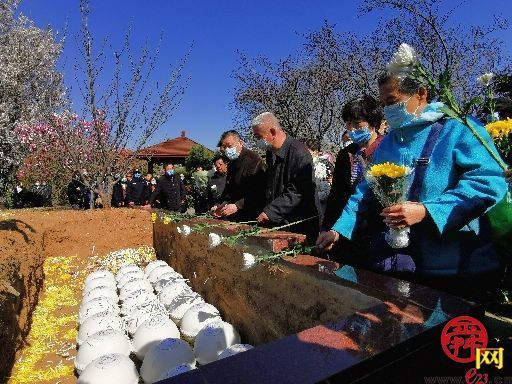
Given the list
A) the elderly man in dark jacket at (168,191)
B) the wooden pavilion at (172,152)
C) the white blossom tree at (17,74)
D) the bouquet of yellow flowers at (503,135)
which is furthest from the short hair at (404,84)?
the wooden pavilion at (172,152)

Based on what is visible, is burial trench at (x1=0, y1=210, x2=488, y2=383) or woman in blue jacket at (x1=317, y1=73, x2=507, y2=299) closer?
burial trench at (x1=0, y1=210, x2=488, y2=383)

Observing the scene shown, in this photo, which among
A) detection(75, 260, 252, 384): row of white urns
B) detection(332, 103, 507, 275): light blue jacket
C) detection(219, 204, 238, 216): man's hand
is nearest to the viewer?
detection(332, 103, 507, 275): light blue jacket

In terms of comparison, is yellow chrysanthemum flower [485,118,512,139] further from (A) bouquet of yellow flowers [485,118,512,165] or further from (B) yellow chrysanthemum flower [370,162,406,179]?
(B) yellow chrysanthemum flower [370,162,406,179]

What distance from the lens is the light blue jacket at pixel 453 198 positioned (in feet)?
5.28

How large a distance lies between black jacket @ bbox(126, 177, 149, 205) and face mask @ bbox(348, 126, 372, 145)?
13111mm

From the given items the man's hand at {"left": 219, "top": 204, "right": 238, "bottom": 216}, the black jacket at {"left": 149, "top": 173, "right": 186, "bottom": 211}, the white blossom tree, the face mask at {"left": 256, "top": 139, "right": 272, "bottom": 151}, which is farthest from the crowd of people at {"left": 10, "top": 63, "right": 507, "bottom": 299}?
the white blossom tree

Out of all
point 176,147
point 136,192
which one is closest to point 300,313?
point 136,192

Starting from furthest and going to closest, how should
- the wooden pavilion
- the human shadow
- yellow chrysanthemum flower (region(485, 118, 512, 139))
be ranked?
the wooden pavilion → the human shadow → yellow chrysanthemum flower (region(485, 118, 512, 139))

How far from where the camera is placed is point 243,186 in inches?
201

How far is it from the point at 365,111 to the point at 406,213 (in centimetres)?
168

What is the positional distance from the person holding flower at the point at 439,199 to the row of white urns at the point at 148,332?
1.35 metres

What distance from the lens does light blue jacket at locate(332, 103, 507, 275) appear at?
1.61 meters

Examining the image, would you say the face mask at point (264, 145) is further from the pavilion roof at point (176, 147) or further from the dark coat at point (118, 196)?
the pavilion roof at point (176, 147)

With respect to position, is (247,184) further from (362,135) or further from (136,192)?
(136,192)
